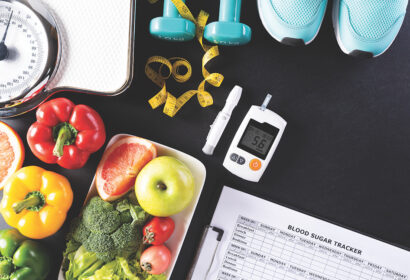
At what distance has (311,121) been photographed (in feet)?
3.45

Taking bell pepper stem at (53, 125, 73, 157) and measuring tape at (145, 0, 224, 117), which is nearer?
bell pepper stem at (53, 125, 73, 157)

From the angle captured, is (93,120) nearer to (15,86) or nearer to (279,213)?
(15,86)

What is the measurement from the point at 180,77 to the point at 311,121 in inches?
16.1

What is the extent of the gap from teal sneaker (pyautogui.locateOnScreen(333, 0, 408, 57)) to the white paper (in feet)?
1.93

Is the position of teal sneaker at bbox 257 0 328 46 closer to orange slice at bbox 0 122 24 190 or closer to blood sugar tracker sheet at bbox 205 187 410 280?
blood sugar tracker sheet at bbox 205 187 410 280

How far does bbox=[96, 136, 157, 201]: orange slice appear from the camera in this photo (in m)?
0.99

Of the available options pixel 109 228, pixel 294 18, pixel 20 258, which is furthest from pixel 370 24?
pixel 20 258

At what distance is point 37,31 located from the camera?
3.01 ft

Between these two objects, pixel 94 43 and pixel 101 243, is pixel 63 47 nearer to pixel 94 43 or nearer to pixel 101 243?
pixel 94 43

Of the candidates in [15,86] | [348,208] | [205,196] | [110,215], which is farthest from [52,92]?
[348,208]

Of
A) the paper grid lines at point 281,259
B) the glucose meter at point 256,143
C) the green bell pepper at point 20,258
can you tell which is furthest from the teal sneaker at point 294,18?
the green bell pepper at point 20,258

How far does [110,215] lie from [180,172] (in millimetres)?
224

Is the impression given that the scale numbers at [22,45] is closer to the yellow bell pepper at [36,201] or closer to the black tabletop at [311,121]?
the black tabletop at [311,121]

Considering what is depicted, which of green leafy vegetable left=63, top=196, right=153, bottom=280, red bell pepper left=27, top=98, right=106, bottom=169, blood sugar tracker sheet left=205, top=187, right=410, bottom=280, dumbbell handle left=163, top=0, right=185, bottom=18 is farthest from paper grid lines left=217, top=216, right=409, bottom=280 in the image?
dumbbell handle left=163, top=0, right=185, bottom=18
